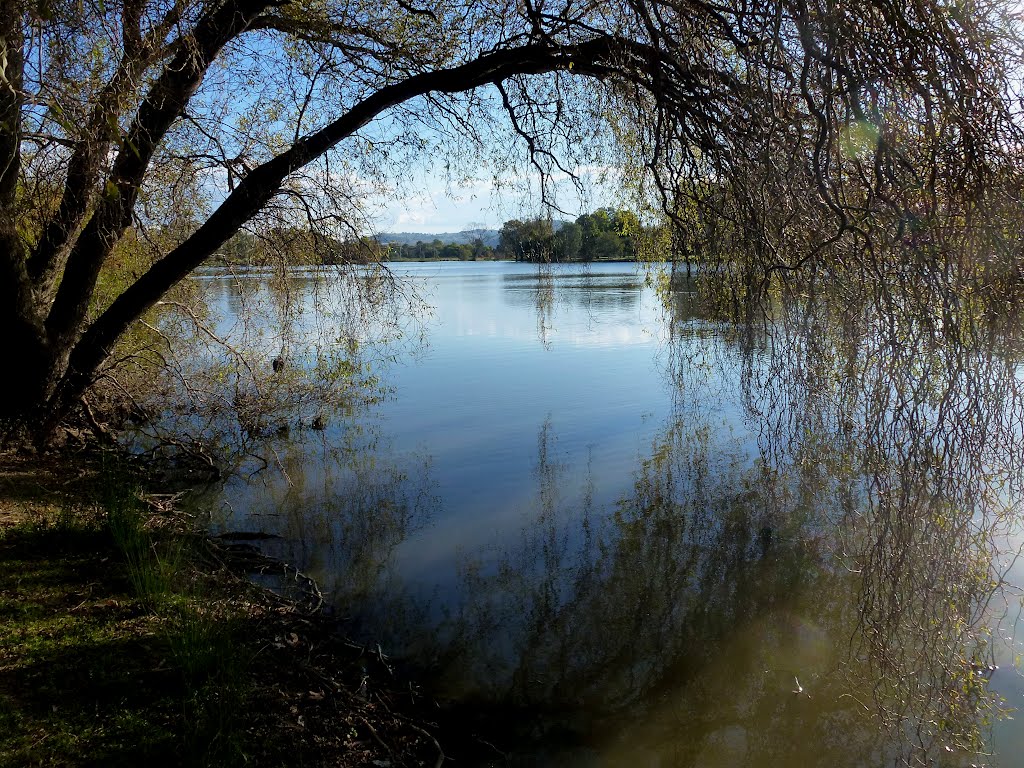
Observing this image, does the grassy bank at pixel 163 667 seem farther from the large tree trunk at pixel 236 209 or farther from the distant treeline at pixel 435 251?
the distant treeline at pixel 435 251

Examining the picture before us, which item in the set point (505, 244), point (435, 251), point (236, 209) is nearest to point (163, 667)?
point (236, 209)

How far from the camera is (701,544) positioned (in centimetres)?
593

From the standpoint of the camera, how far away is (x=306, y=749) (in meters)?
3.01

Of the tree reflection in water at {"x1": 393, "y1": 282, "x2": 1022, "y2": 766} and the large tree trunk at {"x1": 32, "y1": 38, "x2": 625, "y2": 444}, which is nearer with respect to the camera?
the tree reflection in water at {"x1": 393, "y1": 282, "x2": 1022, "y2": 766}

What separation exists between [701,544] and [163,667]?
4281mm

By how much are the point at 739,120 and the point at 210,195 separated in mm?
5401

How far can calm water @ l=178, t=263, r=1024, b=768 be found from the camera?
236cm

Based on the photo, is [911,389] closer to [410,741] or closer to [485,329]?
[410,741]

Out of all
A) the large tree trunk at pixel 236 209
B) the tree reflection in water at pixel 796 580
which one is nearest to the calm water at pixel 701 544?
the tree reflection in water at pixel 796 580

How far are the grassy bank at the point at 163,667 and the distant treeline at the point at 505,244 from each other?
2.88 metres

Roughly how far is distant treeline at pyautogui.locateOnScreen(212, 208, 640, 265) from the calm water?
0.38 metres

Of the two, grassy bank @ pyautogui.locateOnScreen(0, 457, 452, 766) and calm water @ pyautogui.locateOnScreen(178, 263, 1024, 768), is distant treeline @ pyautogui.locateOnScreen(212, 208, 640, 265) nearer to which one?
calm water @ pyautogui.locateOnScreen(178, 263, 1024, 768)

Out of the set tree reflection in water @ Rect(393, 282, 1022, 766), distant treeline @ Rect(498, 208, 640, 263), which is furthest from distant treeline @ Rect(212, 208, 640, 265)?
tree reflection in water @ Rect(393, 282, 1022, 766)

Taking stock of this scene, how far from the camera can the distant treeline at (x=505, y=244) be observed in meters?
5.91
